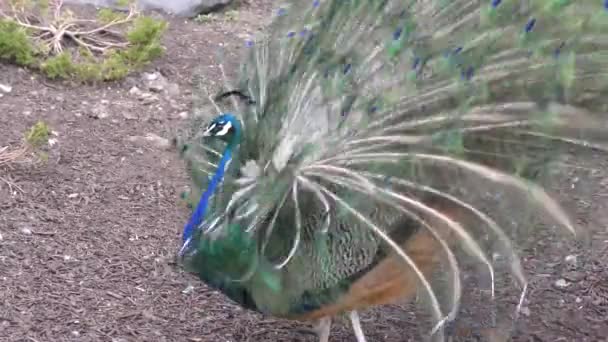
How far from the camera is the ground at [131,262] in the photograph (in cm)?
323

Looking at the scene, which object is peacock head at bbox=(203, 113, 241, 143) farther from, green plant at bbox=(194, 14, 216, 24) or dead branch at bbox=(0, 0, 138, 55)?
green plant at bbox=(194, 14, 216, 24)

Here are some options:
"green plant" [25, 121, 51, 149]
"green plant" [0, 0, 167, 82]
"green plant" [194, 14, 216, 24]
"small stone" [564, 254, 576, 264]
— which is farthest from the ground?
"green plant" [194, 14, 216, 24]

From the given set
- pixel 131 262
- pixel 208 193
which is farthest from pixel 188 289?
pixel 208 193

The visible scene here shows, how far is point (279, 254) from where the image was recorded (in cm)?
267

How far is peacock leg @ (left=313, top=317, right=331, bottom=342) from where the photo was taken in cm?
300

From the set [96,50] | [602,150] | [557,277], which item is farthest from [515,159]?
[96,50]

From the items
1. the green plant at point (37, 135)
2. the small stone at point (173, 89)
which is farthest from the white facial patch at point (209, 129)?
the small stone at point (173, 89)

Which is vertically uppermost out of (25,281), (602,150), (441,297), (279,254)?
(602,150)

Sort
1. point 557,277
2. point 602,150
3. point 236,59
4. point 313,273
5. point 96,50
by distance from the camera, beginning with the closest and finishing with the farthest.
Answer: point 602,150
point 313,273
point 236,59
point 557,277
point 96,50

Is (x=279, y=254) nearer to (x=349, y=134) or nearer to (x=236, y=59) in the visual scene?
→ (x=349, y=134)

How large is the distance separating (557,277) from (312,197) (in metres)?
1.42

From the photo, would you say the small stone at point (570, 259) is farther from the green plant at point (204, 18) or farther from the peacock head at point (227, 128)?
the green plant at point (204, 18)

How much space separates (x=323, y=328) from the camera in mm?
3039

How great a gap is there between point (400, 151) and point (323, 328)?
0.79m
